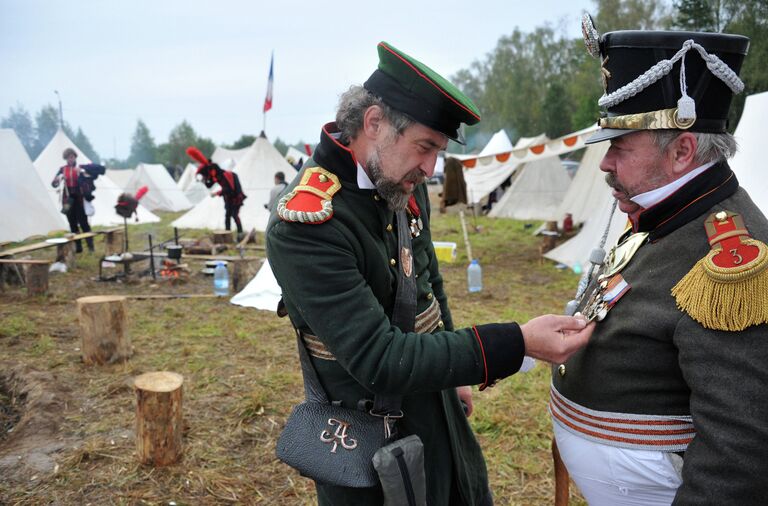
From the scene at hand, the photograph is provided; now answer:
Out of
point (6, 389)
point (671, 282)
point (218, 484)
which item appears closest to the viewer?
point (671, 282)

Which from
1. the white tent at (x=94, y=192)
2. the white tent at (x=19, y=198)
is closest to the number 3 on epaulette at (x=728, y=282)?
the white tent at (x=19, y=198)

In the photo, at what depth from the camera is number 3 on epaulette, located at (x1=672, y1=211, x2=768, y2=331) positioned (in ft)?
3.95

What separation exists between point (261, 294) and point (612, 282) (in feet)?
19.9

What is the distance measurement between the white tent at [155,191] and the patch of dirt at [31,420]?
54.5ft

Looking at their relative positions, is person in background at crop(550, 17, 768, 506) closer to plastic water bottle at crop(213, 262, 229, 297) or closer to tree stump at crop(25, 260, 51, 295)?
plastic water bottle at crop(213, 262, 229, 297)

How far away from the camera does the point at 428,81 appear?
1507mm

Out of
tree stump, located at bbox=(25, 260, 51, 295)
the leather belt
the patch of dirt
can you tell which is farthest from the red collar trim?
tree stump, located at bbox=(25, 260, 51, 295)

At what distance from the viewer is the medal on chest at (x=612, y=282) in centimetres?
154

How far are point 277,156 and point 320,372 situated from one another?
45.9 feet

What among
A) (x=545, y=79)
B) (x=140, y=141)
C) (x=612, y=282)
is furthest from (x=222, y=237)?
(x=140, y=141)

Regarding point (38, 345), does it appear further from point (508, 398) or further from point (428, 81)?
point (428, 81)

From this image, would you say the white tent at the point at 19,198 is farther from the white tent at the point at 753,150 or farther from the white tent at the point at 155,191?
the white tent at the point at 753,150

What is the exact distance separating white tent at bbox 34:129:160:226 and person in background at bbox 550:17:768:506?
16.8m

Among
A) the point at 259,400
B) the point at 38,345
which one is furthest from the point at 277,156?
the point at 259,400
